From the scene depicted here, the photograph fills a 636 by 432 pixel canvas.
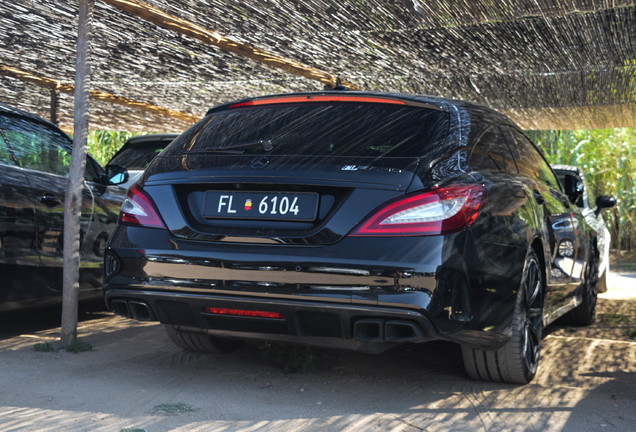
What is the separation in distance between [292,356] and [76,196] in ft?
5.66

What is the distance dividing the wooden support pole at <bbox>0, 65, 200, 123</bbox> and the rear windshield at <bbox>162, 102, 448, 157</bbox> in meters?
5.02

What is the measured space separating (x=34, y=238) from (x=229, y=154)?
6.14 feet

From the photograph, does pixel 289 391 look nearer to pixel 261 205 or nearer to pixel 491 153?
pixel 261 205

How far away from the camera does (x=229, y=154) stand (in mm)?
3914

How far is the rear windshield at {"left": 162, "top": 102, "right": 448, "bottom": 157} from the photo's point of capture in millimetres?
3771

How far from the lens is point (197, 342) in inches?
187

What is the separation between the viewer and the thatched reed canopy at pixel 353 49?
233 inches

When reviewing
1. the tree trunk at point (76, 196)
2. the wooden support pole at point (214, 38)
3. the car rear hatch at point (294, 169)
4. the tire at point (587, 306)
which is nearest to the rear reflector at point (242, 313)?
the car rear hatch at point (294, 169)

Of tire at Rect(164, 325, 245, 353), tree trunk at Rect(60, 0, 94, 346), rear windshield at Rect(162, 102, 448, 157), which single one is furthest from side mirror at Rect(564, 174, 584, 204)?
tree trunk at Rect(60, 0, 94, 346)

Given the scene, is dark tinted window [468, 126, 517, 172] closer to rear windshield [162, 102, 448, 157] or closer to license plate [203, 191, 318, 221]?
rear windshield [162, 102, 448, 157]

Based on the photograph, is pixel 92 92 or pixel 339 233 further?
pixel 92 92

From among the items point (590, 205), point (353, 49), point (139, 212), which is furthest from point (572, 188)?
point (139, 212)

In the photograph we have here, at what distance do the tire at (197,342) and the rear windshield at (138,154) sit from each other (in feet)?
14.4

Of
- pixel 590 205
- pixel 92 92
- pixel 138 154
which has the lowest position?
pixel 590 205
